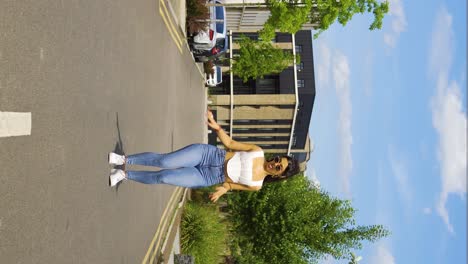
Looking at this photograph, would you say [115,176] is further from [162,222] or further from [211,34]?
[211,34]

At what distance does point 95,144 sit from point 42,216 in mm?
1903

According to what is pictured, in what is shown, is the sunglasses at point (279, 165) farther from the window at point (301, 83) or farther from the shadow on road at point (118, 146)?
the window at point (301, 83)

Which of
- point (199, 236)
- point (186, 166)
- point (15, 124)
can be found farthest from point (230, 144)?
point (199, 236)

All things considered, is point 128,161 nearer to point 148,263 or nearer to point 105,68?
point 105,68

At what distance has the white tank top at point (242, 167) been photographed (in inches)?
268

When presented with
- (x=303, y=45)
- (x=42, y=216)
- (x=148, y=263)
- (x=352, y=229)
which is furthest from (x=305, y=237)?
(x=303, y=45)

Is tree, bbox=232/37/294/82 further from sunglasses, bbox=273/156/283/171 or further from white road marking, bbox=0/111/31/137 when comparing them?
white road marking, bbox=0/111/31/137

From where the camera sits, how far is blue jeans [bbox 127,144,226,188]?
6684 mm

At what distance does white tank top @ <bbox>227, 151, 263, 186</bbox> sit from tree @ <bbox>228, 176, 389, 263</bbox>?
992 cm

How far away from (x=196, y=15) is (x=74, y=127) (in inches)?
515

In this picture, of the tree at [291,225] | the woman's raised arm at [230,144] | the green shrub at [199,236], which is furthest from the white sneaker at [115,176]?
the tree at [291,225]

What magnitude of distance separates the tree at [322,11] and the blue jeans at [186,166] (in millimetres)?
12577

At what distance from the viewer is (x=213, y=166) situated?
698 centimetres

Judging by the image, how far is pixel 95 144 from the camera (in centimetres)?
636
